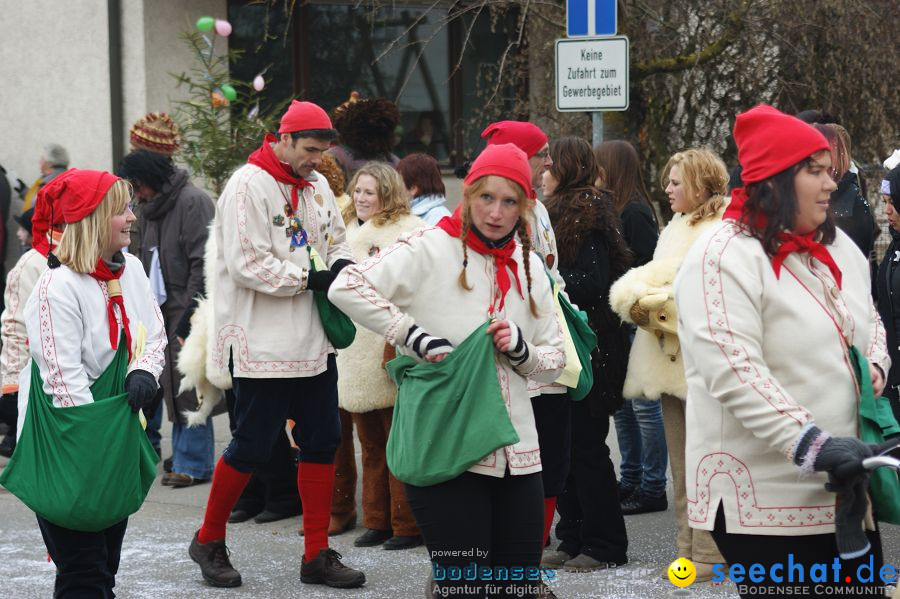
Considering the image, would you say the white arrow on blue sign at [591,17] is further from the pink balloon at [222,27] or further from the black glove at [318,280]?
the pink balloon at [222,27]

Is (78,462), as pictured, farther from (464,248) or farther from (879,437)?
(879,437)

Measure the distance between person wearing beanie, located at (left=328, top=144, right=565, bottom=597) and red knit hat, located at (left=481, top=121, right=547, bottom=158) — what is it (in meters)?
1.27

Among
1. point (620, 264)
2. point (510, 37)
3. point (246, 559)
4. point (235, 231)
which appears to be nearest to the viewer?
Result: point (235, 231)

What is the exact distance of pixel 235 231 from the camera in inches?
216

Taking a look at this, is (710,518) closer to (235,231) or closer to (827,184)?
(827,184)

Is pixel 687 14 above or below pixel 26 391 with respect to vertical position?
above

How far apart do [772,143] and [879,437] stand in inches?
32.0

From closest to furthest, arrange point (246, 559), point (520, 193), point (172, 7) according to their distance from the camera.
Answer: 1. point (520, 193)
2. point (246, 559)
3. point (172, 7)

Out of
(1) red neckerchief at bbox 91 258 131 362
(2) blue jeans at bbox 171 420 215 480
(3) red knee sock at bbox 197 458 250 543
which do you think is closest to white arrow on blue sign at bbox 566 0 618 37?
(2) blue jeans at bbox 171 420 215 480

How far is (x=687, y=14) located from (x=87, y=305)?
7536mm

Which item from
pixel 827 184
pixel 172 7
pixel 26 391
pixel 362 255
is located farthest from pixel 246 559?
pixel 172 7

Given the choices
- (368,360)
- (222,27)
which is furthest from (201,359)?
(222,27)

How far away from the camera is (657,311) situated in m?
5.61

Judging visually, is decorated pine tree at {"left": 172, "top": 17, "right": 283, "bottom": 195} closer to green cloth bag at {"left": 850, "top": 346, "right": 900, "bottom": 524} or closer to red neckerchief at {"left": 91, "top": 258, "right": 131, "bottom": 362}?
red neckerchief at {"left": 91, "top": 258, "right": 131, "bottom": 362}
